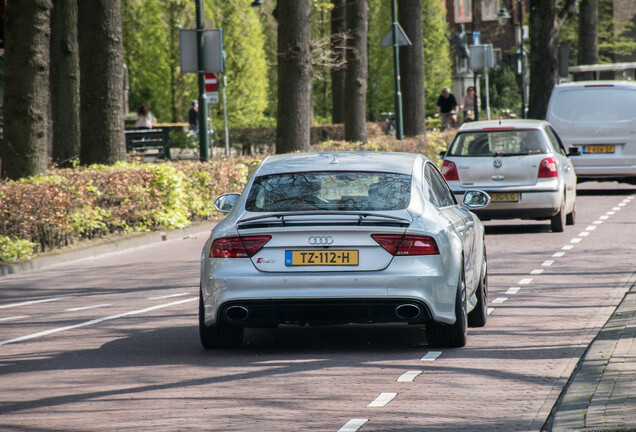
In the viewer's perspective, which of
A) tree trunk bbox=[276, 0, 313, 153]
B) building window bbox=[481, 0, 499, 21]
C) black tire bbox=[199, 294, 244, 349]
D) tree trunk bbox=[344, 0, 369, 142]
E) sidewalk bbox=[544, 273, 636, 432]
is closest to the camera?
sidewalk bbox=[544, 273, 636, 432]

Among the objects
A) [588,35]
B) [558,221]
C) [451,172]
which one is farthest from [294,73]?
[588,35]

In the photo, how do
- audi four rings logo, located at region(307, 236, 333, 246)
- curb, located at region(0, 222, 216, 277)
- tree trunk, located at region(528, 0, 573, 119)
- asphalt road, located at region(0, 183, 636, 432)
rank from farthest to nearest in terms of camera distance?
tree trunk, located at region(528, 0, 573, 119), curb, located at region(0, 222, 216, 277), audi four rings logo, located at region(307, 236, 333, 246), asphalt road, located at region(0, 183, 636, 432)

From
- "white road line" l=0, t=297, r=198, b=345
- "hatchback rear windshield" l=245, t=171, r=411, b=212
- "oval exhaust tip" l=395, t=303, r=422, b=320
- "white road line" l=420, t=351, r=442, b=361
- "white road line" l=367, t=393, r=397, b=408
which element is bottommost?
"white road line" l=0, t=297, r=198, b=345

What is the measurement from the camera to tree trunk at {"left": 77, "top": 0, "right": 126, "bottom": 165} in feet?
69.4

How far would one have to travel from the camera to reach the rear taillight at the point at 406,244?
830 centimetres

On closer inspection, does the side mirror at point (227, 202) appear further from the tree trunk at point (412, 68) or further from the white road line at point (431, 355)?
the tree trunk at point (412, 68)

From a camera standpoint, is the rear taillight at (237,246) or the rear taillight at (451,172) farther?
→ the rear taillight at (451,172)

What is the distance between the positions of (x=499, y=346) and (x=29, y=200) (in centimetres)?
906

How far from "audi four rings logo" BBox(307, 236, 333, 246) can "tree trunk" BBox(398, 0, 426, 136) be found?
28.5m

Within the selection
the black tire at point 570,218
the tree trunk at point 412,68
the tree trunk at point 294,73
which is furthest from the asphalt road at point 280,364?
the tree trunk at point 412,68

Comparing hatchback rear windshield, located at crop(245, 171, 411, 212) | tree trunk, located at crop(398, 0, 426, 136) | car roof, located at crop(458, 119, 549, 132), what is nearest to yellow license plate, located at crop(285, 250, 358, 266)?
hatchback rear windshield, located at crop(245, 171, 411, 212)

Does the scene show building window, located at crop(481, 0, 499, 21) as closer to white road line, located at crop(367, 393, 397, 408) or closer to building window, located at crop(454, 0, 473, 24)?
building window, located at crop(454, 0, 473, 24)

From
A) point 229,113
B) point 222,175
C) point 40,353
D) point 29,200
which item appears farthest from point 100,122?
point 229,113

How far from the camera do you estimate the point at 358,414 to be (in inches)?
262
